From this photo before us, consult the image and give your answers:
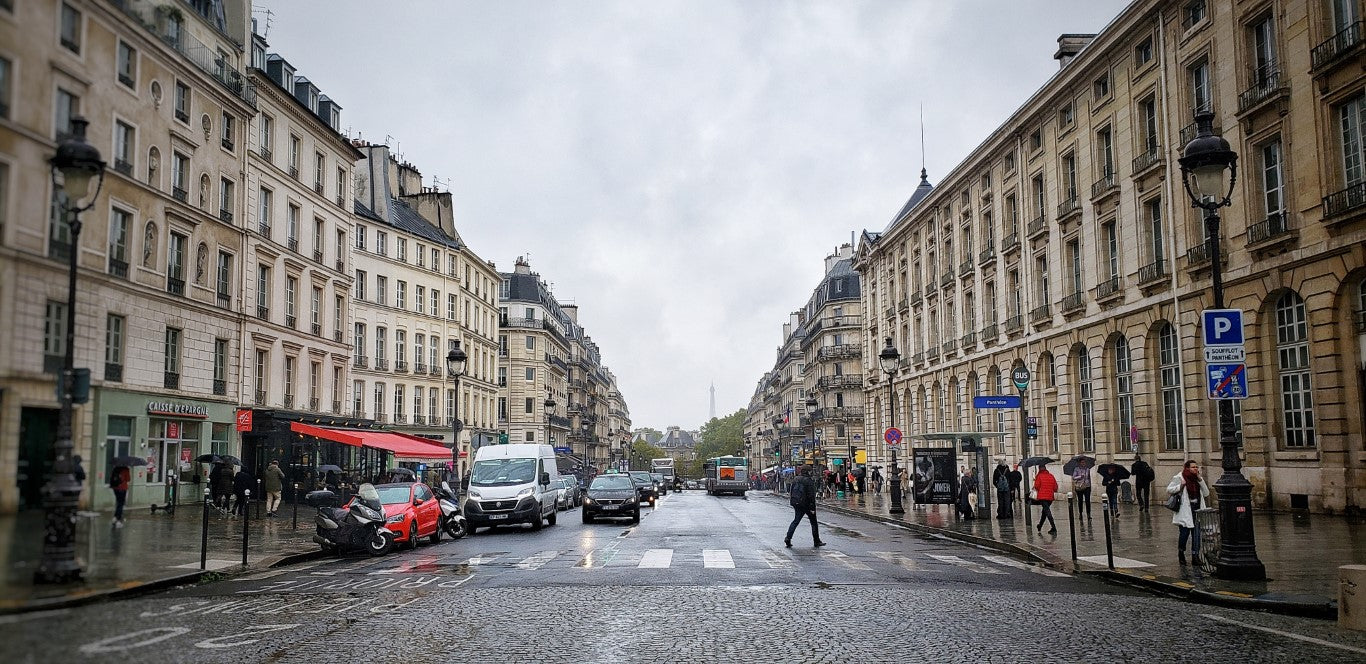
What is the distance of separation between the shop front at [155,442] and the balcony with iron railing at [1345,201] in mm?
26941

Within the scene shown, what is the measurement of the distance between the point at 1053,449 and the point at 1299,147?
19.4 metres

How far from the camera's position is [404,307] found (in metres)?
63.1

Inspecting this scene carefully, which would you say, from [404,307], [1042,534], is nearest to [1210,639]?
[1042,534]

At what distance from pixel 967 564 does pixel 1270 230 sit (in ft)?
56.1

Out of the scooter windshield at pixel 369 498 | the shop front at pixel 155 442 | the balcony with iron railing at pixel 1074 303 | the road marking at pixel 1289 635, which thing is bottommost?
the road marking at pixel 1289 635

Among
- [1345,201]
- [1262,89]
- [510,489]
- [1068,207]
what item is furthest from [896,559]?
[1068,207]

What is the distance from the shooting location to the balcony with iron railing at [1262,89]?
86.8ft

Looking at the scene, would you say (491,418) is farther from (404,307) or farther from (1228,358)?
(1228,358)

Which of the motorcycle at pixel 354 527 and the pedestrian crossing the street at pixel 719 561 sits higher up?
the motorcycle at pixel 354 527

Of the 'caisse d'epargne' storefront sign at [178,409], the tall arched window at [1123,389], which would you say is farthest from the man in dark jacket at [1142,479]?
the 'caisse d'epargne' storefront sign at [178,409]

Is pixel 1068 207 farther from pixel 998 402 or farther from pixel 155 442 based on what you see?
pixel 155 442

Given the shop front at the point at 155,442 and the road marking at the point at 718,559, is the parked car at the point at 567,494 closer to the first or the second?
the road marking at the point at 718,559

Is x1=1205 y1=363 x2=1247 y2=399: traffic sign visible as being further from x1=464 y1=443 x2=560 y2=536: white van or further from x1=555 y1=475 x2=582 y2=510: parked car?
x1=555 y1=475 x2=582 y2=510: parked car

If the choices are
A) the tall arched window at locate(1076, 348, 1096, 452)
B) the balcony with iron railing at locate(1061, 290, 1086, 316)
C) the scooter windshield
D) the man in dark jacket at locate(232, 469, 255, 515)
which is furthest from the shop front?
the tall arched window at locate(1076, 348, 1096, 452)
